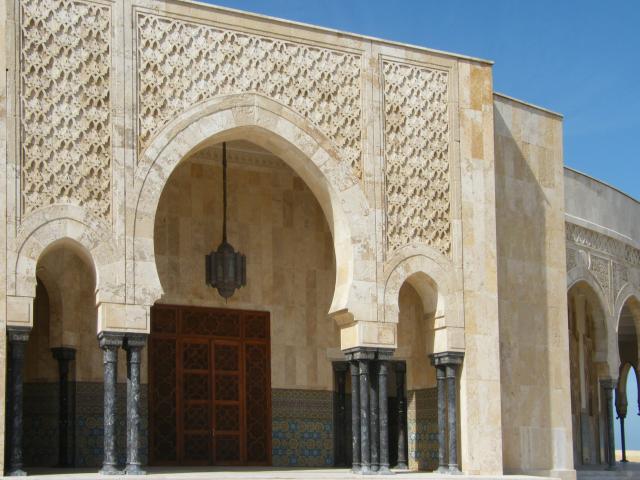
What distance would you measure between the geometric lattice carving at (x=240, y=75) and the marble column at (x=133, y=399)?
5.64 feet

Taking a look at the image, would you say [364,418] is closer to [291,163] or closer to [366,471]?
[366,471]

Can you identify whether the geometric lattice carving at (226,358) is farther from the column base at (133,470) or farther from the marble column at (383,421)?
the column base at (133,470)

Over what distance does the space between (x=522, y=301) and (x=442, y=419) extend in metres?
1.85

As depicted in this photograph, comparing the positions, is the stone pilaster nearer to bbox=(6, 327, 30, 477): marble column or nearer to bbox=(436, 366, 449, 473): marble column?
bbox=(436, 366, 449, 473): marble column

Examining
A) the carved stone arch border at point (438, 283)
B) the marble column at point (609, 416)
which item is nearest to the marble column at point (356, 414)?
the carved stone arch border at point (438, 283)

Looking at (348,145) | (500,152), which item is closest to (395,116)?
(348,145)

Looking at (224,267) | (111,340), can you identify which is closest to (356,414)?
(224,267)

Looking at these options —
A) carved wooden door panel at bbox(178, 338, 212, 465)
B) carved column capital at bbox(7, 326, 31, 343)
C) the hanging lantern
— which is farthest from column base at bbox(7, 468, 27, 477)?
the hanging lantern

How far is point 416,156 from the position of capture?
12.2m

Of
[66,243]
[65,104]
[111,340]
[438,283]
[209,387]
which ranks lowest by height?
[209,387]

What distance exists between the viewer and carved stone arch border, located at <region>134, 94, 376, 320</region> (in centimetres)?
1078

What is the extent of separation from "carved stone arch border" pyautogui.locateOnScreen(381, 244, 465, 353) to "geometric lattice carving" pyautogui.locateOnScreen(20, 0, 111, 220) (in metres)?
2.90

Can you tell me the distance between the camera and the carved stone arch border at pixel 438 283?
11.8m

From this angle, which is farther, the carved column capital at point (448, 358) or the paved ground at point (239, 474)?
the carved column capital at point (448, 358)
